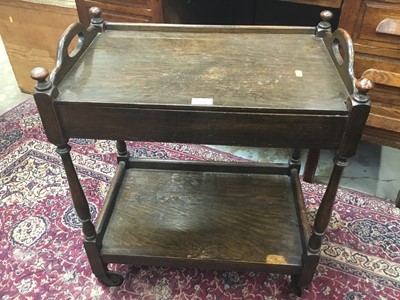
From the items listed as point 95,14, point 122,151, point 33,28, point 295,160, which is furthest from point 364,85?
point 33,28

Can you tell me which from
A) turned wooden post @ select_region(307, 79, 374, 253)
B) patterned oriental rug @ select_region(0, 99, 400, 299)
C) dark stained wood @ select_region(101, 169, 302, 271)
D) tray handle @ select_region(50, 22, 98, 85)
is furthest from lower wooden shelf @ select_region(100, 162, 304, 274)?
tray handle @ select_region(50, 22, 98, 85)

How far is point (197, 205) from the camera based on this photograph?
116 centimetres

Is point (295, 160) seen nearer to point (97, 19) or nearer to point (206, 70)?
point (206, 70)

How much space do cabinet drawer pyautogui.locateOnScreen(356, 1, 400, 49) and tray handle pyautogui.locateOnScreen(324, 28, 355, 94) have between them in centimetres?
19

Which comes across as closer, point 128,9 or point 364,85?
point 364,85

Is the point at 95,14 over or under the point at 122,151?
over

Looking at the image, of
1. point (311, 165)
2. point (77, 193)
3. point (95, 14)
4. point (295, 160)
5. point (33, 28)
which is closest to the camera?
point (77, 193)

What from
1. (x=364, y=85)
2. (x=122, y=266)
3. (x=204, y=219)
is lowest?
(x=122, y=266)

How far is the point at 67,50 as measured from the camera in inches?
32.9

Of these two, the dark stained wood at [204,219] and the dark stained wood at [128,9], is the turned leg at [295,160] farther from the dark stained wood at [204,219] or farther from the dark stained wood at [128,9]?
the dark stained wood at [128,9]

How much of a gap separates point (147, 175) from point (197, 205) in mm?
221

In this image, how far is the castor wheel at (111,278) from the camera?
106cm

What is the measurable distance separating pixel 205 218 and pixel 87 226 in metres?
0.35

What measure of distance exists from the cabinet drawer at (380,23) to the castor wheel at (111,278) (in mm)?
1007
